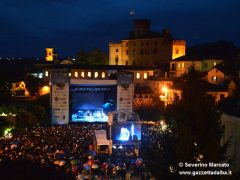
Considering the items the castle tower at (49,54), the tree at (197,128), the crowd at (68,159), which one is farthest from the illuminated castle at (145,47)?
the tree at (197,128)

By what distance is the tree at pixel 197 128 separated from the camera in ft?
43.2

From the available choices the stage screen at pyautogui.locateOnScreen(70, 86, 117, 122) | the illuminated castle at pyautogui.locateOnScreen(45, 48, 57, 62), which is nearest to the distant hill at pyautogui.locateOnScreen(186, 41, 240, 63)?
the stage screen at pyautogui.locateOnScreen(70, 86, 117, 122)

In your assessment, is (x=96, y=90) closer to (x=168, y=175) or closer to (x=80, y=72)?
(x=80, y=72)

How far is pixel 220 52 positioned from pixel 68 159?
152 feet

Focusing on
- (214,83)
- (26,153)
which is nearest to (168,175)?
(26,153)

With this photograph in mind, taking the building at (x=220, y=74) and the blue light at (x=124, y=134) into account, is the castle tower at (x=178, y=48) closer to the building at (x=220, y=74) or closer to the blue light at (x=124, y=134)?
the building at (x=220, y=74)

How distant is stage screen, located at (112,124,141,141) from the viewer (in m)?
29.8

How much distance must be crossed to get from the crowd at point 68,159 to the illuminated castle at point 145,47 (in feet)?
136

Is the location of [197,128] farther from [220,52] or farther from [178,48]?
[178,48]

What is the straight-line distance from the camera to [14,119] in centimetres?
3447

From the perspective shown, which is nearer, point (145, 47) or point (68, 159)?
point (68, 159)

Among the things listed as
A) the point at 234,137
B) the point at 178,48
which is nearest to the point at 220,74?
the point at 178,48

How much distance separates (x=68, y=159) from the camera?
23.6m

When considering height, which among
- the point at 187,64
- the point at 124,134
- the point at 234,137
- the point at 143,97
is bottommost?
the point at 124,134
